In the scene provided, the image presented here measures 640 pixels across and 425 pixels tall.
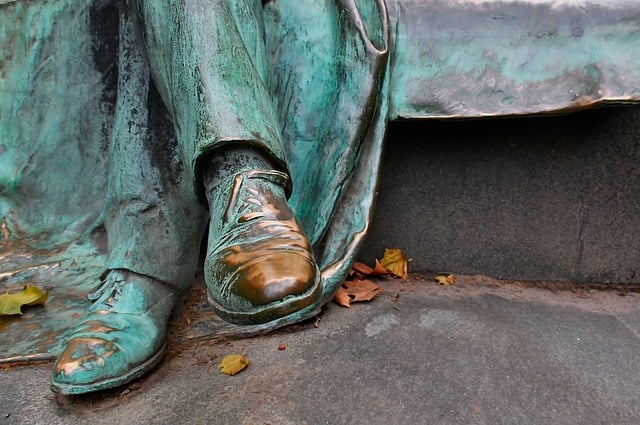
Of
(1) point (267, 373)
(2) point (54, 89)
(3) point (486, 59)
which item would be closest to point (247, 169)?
(1) point (267, 373)

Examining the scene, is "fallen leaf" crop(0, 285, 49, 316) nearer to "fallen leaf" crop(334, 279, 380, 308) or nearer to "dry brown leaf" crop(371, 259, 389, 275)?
"fallen leaf" crop(334, 279, 380, 308)

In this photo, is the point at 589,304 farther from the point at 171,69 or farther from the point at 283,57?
the point at 171,69

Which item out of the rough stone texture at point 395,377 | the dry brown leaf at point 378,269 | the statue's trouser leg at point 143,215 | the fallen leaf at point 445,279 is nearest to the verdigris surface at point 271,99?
the statue's trouser leg at point 143,215

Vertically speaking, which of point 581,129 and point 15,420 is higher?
point 581,129

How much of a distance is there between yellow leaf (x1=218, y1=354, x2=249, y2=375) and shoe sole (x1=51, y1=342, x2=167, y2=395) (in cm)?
15

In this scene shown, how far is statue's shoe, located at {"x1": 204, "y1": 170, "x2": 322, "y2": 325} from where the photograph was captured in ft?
2.78

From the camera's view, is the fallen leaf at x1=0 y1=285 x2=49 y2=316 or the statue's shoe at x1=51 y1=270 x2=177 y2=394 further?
the fallen leaf at x1=0 y1=285 x2=49 y2=316

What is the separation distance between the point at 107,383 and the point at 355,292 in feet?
2.32

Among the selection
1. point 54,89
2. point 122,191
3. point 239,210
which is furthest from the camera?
point 54,89

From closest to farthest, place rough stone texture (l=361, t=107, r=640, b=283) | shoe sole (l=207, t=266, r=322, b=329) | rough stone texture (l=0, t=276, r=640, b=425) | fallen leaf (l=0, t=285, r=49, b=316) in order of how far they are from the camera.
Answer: shoe sole (l=207, t=266, r=322, b=329) → rough stone texture (l=0, t=276, r=640, b=425) → fallen leaf (l=0, t=285, r=49, b=316) → rough stone texture (l=361, t=107, r=640, b=283)

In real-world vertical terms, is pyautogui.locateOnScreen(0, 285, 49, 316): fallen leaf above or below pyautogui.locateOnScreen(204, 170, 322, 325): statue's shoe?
below

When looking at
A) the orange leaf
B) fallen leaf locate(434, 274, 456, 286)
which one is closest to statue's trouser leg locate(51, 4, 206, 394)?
the orange leaf

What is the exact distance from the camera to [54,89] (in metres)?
1.69

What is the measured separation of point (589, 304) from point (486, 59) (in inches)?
30.3
